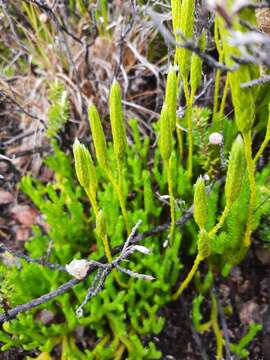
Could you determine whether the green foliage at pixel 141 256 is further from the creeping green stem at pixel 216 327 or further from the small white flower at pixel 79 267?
the small white flower at pixel 79 267

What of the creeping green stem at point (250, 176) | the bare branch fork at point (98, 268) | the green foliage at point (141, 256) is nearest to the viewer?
the creeping green stem at point (250, 176)

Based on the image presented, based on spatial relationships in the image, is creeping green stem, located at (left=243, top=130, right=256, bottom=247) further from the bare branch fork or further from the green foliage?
the bare branch fork

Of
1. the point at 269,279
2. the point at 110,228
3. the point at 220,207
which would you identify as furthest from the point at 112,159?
the point at 269,279

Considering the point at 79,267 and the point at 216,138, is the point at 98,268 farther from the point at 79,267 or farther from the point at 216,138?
the point at 216,138

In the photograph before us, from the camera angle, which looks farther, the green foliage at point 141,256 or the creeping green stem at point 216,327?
the creeping green stem at point 216,327

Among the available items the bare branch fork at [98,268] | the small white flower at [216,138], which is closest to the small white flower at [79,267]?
the bare branch fork at [98,268]

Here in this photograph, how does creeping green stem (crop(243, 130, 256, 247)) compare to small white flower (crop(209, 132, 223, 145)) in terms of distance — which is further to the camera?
small white flower (crop(209, 132, 223, 145))

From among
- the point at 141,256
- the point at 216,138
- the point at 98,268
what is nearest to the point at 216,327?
the point at 141,256

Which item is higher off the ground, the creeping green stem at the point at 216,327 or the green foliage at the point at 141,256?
the green foliage at the point at 141,256

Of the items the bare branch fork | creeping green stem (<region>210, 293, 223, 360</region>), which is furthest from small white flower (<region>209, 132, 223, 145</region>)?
creeping green stem (<region>210, 293, 223, 360</region>)

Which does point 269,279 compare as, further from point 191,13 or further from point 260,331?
point 191,13

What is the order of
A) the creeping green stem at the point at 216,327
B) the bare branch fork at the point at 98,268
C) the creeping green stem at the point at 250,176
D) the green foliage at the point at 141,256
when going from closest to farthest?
1. the creeping green stem at the point at 250,176
2. the bare branch fork at the point at 98,268
3. the green foliage at the point at 141,256
4. the creeping green stem at the point at 216,327
